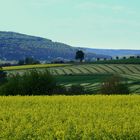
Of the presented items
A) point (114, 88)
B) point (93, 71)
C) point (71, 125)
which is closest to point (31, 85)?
point (114, 88)

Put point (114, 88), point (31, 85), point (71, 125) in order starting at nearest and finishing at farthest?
point (71, 125)
point (31, 85)
point (114, 88)

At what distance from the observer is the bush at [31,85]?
62219 millimetres

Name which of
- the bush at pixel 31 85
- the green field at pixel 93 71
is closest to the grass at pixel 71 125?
the bush at pixel 31 85

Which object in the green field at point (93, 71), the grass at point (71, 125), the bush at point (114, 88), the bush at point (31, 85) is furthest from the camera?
the green field at point (93, 71)

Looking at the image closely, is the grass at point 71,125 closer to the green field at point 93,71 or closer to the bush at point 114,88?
the bush at point 114,88

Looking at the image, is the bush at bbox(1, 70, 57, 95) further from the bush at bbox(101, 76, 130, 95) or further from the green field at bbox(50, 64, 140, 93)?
the green field at bbox(50, 64, 140, 93)

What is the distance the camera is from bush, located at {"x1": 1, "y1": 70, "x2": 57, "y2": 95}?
62219 millimetres

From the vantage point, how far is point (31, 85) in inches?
2495

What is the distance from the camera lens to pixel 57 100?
101ft

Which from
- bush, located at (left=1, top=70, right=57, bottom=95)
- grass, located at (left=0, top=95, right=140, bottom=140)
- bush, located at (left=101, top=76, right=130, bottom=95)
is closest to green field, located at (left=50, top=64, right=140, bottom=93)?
bush, located at (left=101, top=76, right=130, bottom=95)

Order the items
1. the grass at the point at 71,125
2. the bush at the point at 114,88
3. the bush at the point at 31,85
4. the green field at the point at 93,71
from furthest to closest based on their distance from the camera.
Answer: the green field at the point at 93,71 → the bush at the point at 114,88 → the bush at the point at 31,85 → the grass at the point at 71,125

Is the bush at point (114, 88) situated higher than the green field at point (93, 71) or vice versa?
the green field at point (93, 71)

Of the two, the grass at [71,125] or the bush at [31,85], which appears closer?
the grass at [71,125]

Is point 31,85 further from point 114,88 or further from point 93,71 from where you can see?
point 93,71
